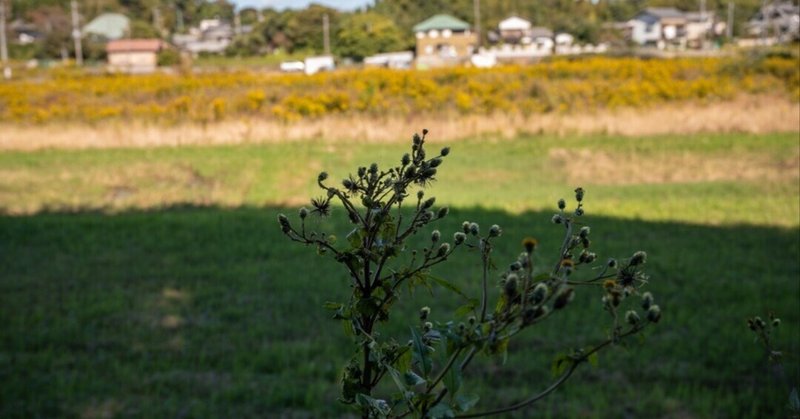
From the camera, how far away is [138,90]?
1580 centimetres

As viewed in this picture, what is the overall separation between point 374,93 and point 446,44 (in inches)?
140

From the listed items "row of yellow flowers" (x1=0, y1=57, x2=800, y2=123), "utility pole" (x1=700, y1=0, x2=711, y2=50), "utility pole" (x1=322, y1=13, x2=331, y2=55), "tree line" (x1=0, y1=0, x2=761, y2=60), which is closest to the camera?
"tree line" (x1=0, y1=0, x2=761, y2=60)

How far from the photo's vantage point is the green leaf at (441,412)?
19.0 inches

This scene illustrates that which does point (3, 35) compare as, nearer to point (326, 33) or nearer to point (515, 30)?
point (515, 30)

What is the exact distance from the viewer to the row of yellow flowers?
45.8 ft

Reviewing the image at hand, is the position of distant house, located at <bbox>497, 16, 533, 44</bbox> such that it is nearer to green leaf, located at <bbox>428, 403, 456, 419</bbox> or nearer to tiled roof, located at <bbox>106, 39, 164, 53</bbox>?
tiled roof, located at <bbox>106, 39, 164, 53</bbox>

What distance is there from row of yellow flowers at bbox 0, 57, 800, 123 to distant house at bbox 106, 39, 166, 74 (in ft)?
15.7

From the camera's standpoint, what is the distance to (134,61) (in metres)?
22.5

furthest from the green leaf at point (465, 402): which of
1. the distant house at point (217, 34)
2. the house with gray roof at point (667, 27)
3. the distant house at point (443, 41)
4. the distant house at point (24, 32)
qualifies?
the distant house at point (24, 32)

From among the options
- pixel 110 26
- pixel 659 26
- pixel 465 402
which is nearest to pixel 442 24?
pixel 659 26

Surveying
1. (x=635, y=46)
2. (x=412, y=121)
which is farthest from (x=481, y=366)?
(x=635, y=46)

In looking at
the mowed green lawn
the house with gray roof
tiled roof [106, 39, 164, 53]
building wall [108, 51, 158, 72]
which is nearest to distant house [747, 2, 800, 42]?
the mowed green lawn

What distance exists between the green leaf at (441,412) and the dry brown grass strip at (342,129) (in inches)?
488

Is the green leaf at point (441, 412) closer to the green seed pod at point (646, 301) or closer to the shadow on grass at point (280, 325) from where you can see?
the green seed pod at point (646, 301)
